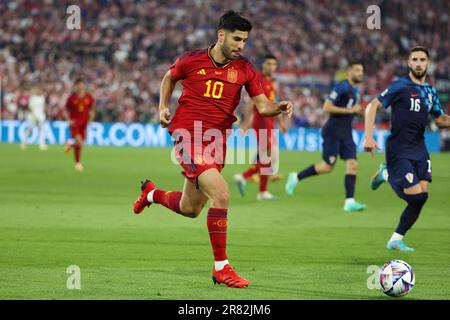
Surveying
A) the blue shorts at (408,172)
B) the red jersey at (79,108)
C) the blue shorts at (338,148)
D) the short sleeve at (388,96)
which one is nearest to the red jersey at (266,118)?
the blue shorts at (338,148)

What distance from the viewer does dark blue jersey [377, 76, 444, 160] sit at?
10.5 m

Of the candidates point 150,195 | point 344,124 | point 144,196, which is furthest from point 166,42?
point 150,195

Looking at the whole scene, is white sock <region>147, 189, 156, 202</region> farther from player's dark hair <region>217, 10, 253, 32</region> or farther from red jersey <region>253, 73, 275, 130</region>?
red jersey <region>253, 73, 275, 130</region>

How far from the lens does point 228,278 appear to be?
788 centimetres

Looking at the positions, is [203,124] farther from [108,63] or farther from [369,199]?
[108,63]

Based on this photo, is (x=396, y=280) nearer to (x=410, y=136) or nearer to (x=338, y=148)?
(x=410, y=136)

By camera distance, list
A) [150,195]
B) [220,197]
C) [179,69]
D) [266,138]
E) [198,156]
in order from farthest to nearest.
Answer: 1. [266,138]
2. [150,195]
3. [179,69]
4. [198,156]
5. [220,197]

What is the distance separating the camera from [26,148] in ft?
106

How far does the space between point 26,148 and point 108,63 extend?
27.8 ft

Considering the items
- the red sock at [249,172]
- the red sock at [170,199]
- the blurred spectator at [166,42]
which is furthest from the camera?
the blurred spectator at [166,42]

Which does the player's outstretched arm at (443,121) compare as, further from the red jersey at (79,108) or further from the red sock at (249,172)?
the red jersey at (79,108)

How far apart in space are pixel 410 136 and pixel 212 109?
3.10 m

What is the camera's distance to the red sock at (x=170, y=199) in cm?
920
